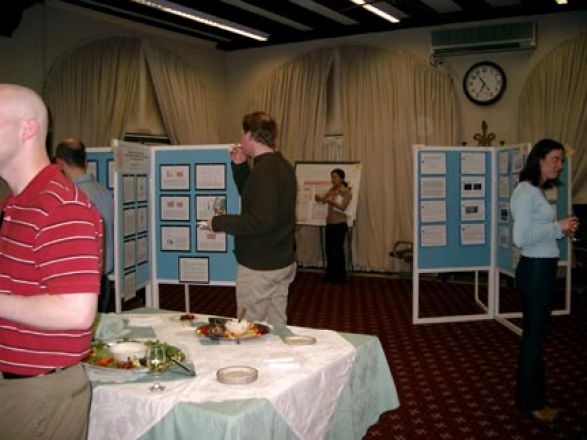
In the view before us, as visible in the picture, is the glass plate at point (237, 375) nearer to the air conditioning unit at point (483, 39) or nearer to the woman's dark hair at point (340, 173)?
the woman's dark hair at point (340, 173)

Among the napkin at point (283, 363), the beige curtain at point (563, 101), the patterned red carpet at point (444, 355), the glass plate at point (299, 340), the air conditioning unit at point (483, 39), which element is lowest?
the patterned red carpet at point (444, 355)

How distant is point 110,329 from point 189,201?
5.93 feet

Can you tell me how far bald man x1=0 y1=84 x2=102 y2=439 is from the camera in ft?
3.85

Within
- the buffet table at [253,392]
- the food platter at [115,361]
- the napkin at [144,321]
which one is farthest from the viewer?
the napkin at [144,321]

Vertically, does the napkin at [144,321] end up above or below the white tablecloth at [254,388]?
above

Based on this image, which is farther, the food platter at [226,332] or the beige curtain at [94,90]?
the beige curtain at [94,90]

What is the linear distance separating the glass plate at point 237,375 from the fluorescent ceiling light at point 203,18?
5.21m

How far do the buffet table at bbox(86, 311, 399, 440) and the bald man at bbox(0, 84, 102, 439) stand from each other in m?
0.30

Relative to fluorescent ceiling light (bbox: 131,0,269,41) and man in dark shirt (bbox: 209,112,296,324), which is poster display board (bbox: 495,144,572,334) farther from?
fluorescent ceiling light (bbox: 131,0,269,41)

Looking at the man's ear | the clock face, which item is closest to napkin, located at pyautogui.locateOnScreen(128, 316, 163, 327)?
the man's ear

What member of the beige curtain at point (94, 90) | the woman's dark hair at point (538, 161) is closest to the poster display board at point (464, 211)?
the woman's dark hair at point (538, 161)

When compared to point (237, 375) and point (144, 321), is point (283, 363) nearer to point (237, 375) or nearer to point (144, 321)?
point (237, 375)

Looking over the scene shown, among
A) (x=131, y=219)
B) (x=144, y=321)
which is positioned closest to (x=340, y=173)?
(x=131, y=219)

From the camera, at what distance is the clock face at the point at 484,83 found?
7254mm
